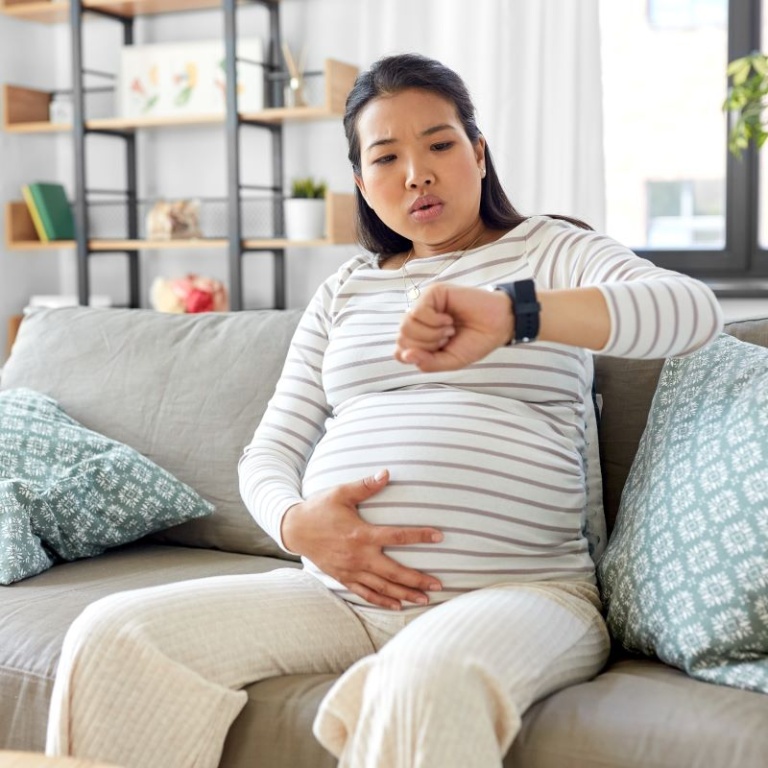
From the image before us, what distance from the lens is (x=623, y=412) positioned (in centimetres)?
162

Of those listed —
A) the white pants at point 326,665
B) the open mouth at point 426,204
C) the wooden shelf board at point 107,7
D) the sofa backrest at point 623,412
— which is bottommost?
the white pants at point 326,665

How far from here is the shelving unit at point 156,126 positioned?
10.8 feet

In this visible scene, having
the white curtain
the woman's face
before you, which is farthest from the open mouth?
the white curtain

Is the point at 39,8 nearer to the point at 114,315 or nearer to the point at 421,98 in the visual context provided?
the point at 114,315

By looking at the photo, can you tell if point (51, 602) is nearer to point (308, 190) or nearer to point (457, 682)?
point (457, 682)

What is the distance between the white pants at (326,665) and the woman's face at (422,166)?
0.50 m

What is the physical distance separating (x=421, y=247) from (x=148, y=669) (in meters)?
0.72

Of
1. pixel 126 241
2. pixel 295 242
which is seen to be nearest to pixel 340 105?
pixel 295 242

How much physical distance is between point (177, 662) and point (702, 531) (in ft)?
1.95

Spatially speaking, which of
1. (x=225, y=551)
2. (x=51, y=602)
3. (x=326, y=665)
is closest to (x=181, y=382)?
(x=225, y=551)

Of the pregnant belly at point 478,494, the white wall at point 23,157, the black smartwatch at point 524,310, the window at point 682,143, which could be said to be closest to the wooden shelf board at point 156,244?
the white wall at point 23,157

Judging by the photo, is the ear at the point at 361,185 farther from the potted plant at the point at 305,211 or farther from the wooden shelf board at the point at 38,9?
the wooden shelf board at the point at 38,9

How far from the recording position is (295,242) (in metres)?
3.31

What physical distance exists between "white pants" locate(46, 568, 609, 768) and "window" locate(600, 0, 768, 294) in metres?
1.99
